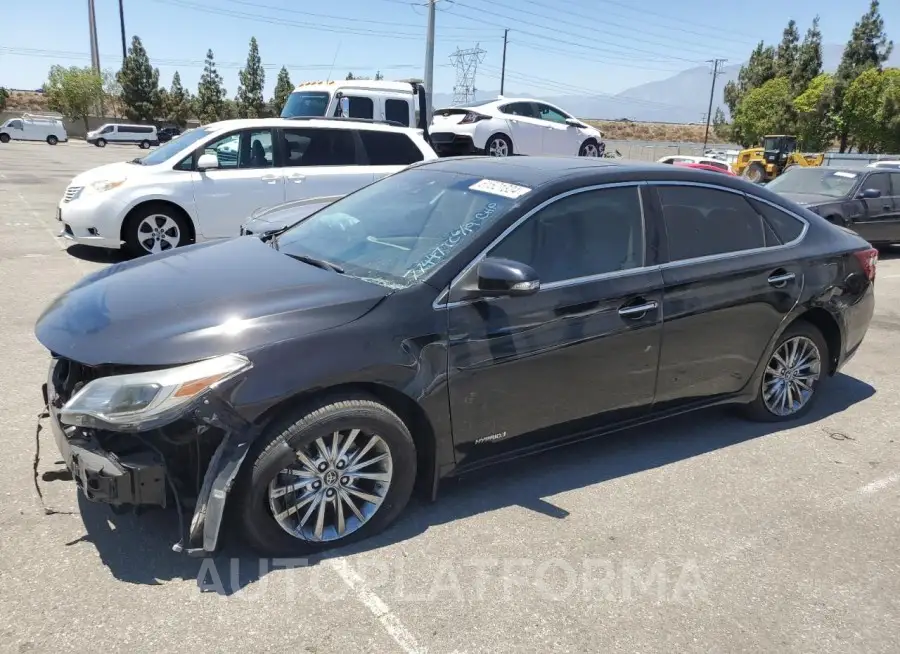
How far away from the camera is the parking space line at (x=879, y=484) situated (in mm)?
3889

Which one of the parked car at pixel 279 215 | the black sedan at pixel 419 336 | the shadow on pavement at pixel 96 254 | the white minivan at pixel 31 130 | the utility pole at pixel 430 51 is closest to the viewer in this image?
the black sedan at pixel 419 336

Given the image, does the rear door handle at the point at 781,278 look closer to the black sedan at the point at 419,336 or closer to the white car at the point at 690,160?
the black sedan at the point at 419,336

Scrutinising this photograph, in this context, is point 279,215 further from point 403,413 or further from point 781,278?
point 781,278

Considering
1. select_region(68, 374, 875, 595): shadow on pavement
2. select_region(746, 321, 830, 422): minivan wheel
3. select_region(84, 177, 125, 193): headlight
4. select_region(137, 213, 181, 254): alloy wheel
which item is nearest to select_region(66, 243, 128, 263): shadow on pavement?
select_region(137, 213, 181, 254): alloy wheel

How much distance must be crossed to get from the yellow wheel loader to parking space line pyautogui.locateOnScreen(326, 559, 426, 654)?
93.0ft

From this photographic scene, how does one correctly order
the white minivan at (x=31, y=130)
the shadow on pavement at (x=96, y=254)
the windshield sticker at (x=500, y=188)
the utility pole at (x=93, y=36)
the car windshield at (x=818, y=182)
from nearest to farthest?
the windshield sticker at (x=500, y=188) → the shadow on pavement at (x=96, y=254) → the car windshield at (x=818, y=182) → the white minivan at (x=31, y=130) → the utility pole at (x=93, y=36)

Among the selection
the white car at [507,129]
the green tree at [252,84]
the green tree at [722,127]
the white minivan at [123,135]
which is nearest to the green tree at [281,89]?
the green tree at [252,84]

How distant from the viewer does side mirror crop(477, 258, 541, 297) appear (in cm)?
314

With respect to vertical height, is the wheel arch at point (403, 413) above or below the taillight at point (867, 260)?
below

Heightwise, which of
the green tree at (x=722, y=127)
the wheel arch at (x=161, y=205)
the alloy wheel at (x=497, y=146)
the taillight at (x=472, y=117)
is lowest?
the wheel arch at (x=161, y=205)

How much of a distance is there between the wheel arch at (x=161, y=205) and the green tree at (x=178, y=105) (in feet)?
230

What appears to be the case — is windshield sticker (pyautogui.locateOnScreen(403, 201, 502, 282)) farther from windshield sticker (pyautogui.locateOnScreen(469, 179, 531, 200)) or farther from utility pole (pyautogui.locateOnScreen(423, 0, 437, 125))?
utility pole (pyautogui.locateOnScreen(423, 0, 437, 125))

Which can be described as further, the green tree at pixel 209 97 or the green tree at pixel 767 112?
the green tree at pixel 209 97

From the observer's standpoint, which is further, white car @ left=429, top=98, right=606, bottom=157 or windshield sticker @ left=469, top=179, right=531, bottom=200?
white car @ left=429, top=98, right=606, bottom=157
